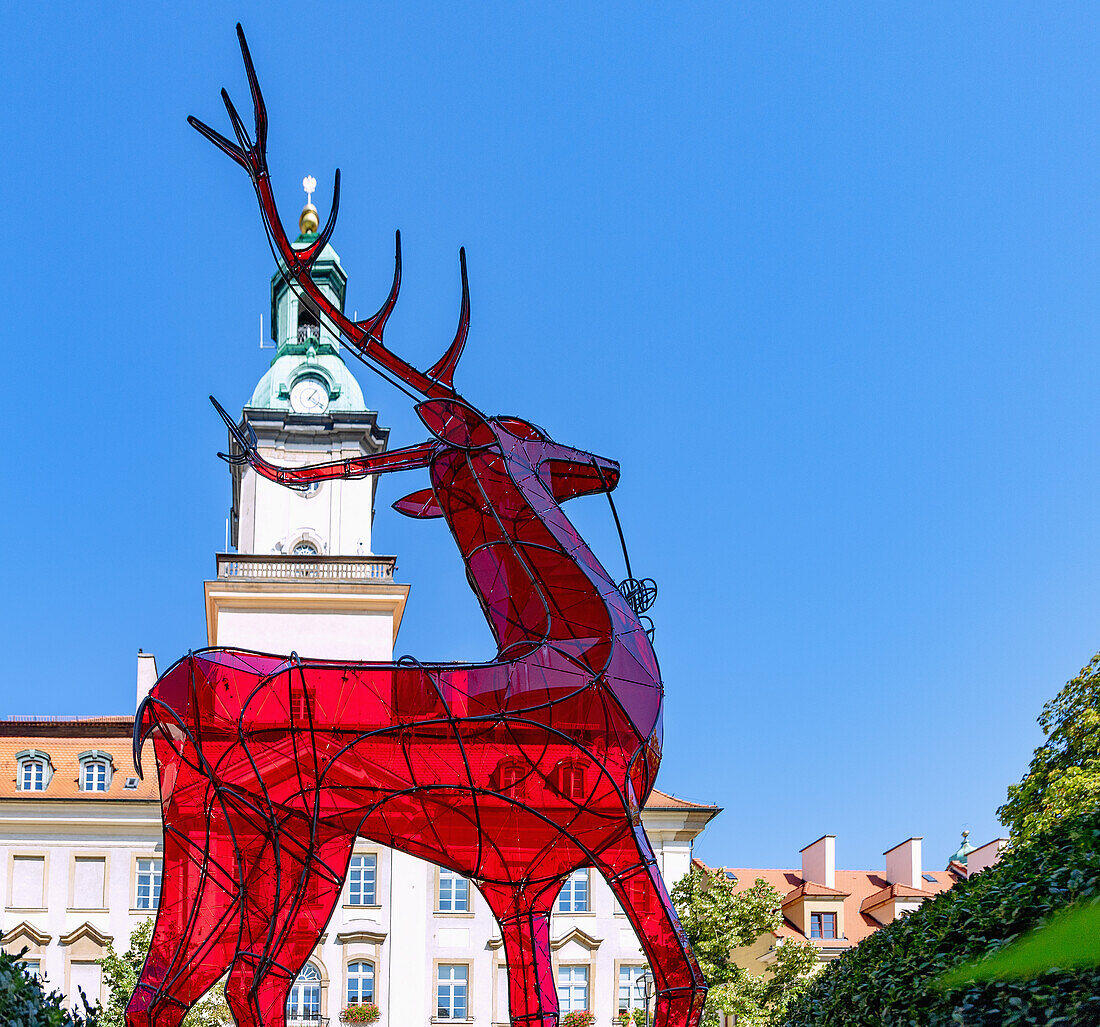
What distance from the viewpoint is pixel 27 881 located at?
3562 cm

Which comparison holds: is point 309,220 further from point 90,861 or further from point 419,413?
point 419,413

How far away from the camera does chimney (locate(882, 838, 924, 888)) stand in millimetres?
46500

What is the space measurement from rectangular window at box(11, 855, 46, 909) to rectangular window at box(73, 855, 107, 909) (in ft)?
2.71

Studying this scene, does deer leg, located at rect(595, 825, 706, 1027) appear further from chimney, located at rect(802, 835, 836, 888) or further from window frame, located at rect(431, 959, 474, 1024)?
chimney, located at rect(802, 835, 836, 888)

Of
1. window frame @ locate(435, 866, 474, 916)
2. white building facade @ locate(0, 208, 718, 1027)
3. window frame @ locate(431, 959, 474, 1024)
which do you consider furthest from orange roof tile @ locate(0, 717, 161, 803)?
window frame @ locate(431, 959, 474, 1024)

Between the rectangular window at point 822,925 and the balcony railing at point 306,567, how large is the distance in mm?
17438

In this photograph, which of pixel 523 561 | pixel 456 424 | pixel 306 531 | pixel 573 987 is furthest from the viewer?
pixel 306 531

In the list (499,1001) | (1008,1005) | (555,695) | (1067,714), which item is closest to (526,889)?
(555,695)

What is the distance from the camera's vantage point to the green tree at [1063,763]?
18.5 meters

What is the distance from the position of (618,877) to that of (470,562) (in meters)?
2.61

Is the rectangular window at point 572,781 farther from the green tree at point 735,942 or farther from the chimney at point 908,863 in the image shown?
the chimney at point 908,863

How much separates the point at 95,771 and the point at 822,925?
2228cm

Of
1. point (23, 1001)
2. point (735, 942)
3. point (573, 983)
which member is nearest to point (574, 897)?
point (573, 983)

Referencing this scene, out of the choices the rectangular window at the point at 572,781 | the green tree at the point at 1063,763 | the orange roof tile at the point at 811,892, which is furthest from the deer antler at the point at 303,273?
the orange roof tile at the point at 811,892
